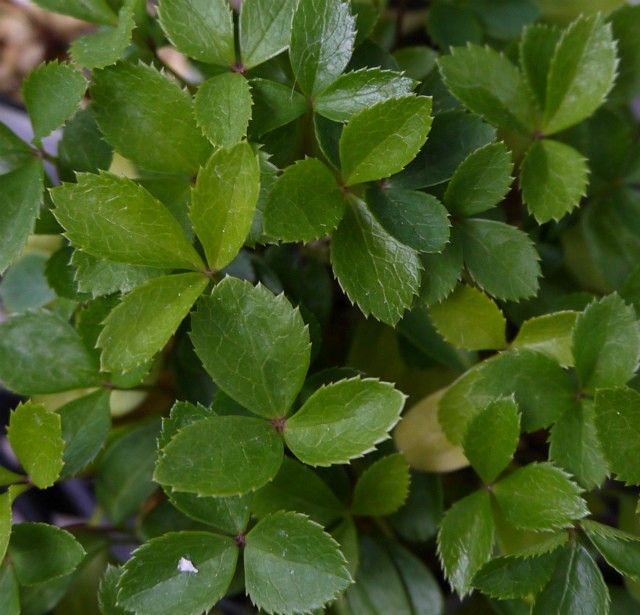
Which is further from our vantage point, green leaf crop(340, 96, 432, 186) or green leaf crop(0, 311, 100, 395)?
green leaf crop(0, 311, 100, 395)

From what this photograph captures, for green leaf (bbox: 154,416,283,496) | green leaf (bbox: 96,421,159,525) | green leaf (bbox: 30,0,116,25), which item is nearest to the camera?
green leaf (bbox: 154,416,283,496)

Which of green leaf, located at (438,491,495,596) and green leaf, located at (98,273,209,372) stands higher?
green leaf, located at (98,273,209,372)

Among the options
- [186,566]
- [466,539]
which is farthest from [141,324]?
[466,539]

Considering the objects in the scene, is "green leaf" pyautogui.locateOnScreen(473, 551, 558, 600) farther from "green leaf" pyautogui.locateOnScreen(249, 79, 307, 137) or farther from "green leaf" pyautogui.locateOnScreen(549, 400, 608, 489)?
"green leaf" pyautogui.locateOnScreen(249, 79, 307, 137)

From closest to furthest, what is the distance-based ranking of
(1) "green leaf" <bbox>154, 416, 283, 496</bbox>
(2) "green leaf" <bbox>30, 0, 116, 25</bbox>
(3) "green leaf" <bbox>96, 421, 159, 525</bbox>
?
(1) "green leaf" <bbox>154, 416, 283, 496</bbox> < (2) "green leaf" <bbox>30, 0, 116, 25</bbox> < (3) "green leaf" <bbox>96, 421, 159, 525</bbox>

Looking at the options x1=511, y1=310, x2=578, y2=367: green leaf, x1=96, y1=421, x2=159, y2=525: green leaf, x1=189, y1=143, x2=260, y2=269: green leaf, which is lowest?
x1=96, y1=421, x2=159, y2=525: green leaf

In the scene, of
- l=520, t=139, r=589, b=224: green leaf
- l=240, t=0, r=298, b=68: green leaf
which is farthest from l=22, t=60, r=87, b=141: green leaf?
l=520, t=139, r=589, b=224: green leaf
